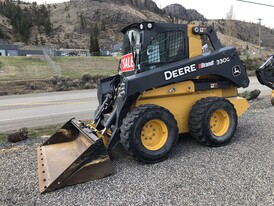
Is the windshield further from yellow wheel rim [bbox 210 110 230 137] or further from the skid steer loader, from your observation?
yellow wheel rim [bbox 210 110 230 137]

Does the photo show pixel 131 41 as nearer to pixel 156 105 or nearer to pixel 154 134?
pixel 156 105

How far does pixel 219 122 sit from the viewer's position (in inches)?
259

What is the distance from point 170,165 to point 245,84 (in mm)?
2818

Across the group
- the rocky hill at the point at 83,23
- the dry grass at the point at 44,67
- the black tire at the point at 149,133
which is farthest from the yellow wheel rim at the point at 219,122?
the rocky hill at the point at 83,23

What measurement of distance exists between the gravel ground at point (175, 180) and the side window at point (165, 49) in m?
1.78

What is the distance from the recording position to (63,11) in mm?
115875

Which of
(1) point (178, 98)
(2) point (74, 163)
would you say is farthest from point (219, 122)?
(2) point (74, 163)

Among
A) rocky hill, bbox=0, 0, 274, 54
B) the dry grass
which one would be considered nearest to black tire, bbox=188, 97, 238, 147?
the dry grass

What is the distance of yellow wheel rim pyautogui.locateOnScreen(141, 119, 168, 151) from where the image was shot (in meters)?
5.63

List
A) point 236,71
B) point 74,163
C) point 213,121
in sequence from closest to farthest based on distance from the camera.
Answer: point 74,163, point 213,121, point 236,71


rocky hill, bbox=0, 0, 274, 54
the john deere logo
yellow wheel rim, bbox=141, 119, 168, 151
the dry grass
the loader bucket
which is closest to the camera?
the loader bucket

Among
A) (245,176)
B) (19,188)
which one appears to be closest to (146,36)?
(245,176)

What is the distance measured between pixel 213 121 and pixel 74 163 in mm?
3096

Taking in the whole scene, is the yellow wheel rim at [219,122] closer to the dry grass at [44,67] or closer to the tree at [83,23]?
the dry grass at [44,67]
